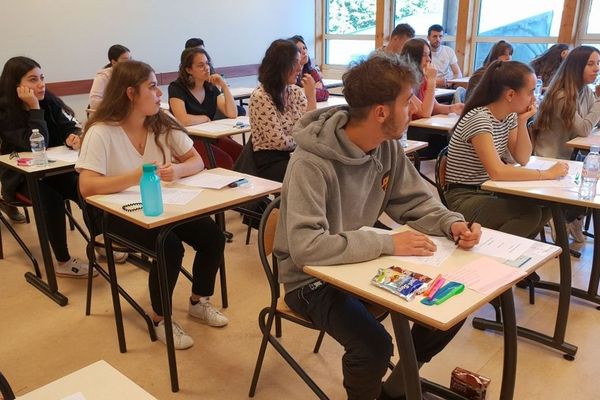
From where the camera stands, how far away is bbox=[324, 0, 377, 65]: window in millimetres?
8250

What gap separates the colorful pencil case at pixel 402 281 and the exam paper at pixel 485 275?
9 centimetres

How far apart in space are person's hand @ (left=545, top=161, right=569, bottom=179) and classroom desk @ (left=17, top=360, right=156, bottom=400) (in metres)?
1.98

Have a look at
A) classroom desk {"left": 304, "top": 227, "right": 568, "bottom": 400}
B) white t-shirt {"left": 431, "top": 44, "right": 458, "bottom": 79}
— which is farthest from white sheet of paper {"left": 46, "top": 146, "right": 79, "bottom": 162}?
white t-shirt {"left": 431, "top": 44, "right": 458, "bottom": 79}

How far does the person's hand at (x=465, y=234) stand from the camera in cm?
156

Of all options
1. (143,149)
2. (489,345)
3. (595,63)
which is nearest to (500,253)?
(489,345)

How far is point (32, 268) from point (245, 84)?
16.8 ft

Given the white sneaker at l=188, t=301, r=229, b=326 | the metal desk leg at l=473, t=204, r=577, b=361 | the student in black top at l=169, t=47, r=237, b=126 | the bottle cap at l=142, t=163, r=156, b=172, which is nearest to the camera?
the bottle cap at l=142, t=163, r=156, b=172

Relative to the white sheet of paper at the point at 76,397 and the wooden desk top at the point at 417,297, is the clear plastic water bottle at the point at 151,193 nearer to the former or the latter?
the wooden desk top at the point at 417,297

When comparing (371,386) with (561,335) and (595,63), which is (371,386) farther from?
(595,63)

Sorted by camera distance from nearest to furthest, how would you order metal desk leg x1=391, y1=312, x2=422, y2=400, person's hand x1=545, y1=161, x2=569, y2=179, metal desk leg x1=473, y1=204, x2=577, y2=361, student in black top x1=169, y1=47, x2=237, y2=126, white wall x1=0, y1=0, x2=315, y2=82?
metal desk leg x1=391, y1=312, x2=422, y2=400 → metal desk leg x1=473, y1=204, x2=577, y2=361 → person's hand x1=545, y1=161, x2=569, y2=179 → student in black top x1=169, y1=47, x2=237, y2=126 → white wall x1=0, y1=0, x2=315, y2=82

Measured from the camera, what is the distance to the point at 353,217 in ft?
5.70

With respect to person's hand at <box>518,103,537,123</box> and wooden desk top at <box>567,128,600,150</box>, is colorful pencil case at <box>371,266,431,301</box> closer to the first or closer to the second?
person's hand at <box>518,103,537,123</box>

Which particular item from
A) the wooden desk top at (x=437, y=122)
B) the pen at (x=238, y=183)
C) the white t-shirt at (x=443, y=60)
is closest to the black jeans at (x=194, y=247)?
the pen at (x=238, y=183)

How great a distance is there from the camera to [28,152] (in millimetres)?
2924
